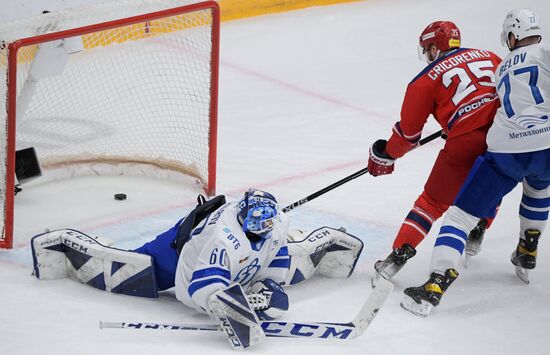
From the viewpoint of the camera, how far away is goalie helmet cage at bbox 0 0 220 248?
15.9 feet

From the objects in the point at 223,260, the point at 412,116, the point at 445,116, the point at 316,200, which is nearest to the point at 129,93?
the point at 316,200

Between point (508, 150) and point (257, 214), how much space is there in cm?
97

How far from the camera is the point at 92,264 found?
3934mm

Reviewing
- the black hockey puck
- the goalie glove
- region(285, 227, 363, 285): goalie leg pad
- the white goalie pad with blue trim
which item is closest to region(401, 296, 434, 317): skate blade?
region(285, 227, 363, 285): goalie leg pad

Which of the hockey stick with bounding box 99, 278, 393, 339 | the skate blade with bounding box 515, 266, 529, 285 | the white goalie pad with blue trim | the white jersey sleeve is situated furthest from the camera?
the skate blade with bounding box 515, 266, 529, 285

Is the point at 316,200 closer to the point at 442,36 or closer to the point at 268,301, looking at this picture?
the point at 442,36

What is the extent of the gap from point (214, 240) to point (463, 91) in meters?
1.15

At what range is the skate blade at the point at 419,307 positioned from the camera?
12.4 ft

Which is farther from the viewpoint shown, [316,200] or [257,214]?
[316,200]

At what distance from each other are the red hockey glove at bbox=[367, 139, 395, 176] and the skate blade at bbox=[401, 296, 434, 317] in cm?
62

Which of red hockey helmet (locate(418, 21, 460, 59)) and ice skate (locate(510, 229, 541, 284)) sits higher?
red hockey helmet (locate(418, 21, 460, 59))

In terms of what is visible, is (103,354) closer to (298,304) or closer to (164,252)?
(164,252)

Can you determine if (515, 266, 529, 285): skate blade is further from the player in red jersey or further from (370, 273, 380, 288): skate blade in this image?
(370, 273, 380, 288): skate blade

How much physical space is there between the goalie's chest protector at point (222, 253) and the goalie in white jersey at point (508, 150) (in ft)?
1.90
